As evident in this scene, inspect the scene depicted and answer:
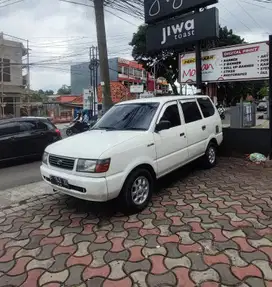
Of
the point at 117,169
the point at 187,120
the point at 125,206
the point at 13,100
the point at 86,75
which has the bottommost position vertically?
the point at 125,206

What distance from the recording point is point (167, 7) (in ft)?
28.0

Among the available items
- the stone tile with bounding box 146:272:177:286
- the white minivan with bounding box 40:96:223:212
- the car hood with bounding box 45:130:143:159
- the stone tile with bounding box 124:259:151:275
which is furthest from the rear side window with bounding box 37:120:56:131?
the stone tile with bounding box 146:272:177:286

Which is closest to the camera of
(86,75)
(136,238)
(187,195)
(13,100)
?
(136,238)

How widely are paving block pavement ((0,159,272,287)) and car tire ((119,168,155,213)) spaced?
14 centimetres

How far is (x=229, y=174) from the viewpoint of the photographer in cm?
630

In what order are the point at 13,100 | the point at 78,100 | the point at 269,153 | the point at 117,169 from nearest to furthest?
the point at 117,169, the point at 269,153, the point at 13,100, the point at 78,100

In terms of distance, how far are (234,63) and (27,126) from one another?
6306mm

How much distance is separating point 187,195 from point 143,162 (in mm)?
1146

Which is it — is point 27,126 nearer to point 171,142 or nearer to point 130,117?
point 130,117

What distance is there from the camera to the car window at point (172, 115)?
5215 mm

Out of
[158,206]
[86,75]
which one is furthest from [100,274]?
[86,75]

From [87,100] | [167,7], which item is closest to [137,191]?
[167,7]

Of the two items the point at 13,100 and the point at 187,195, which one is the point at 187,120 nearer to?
the point at 187,195

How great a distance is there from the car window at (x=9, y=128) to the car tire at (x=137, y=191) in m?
5.64
